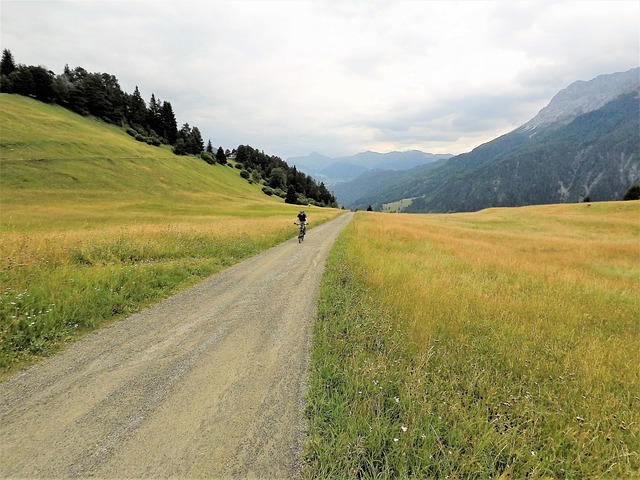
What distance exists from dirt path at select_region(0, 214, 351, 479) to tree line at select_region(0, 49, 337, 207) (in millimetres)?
98797

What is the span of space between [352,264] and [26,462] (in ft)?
33.9

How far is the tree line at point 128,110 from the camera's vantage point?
7988 cm

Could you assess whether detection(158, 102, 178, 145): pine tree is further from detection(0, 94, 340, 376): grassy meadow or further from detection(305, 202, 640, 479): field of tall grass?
detection(305, 202, 640, 479): field of tall grass

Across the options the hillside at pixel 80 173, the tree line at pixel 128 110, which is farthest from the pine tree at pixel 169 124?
the hillside at pixel 80 173

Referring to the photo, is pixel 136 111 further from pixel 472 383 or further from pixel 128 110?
pixel 472 383

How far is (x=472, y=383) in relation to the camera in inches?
165

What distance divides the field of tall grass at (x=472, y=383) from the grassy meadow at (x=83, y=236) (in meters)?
5.54

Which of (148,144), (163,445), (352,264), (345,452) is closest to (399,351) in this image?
→ (345,452)

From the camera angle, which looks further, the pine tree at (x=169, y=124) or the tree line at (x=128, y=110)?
the pine tree at (x=169, y=124)

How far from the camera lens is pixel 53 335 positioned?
5688 mm

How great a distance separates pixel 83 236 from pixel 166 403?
1574 cm

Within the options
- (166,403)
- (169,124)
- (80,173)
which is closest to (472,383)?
(166,403)

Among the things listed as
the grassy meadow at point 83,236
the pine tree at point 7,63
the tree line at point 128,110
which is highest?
the pine tree at point 7,63

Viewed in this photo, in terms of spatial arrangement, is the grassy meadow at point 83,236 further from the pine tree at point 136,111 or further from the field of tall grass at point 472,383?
the pine tree at point 136,111
